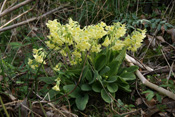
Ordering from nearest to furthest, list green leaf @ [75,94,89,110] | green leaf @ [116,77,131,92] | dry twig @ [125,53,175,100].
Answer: dry twig @ [125,53,175,100] → green leaf @ [75,94,89,110] → green leaf @ [116,77,131,92]

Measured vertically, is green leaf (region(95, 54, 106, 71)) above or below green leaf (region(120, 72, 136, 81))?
above

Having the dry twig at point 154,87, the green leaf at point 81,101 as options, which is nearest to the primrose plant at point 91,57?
the green leaf at point 81,101

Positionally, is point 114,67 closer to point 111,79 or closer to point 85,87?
point 111,79

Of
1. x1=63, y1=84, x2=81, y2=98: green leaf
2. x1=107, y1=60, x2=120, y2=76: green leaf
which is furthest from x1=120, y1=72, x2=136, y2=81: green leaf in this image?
x1=63, y1=84, x2=81, y2=98: green leaf

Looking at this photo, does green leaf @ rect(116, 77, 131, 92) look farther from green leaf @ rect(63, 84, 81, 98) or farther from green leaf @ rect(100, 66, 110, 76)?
green leaf @ rect(63, 84, 81, 98)

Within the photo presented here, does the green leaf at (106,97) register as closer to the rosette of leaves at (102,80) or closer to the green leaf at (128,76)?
the rosette of leaves at (102,80)

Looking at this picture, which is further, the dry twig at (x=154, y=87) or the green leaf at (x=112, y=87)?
the green leaf at (x=112, y=87)

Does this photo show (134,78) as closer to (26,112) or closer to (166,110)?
(166,110)

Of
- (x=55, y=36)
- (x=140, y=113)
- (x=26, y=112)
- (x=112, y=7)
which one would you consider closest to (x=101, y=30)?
(x=55, y=36)
